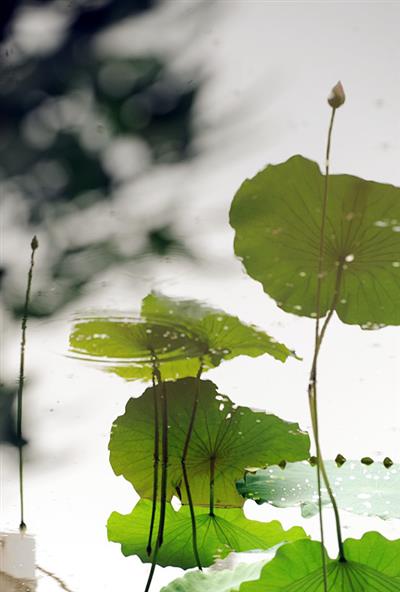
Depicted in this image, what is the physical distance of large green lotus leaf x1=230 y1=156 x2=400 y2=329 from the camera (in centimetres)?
38

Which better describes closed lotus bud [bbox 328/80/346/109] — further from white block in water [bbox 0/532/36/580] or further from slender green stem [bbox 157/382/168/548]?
white block in water [bbox 0/532/36/580]

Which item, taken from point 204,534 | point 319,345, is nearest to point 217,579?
point 204,534

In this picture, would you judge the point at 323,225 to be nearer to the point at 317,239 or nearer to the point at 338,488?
the point at 317,239

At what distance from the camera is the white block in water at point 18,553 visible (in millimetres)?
455

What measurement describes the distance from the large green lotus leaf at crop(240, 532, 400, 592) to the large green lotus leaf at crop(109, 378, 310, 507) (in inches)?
2.6

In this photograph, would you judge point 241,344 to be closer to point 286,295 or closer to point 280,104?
point 286,295

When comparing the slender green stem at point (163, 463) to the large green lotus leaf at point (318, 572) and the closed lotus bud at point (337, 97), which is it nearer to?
the large green lotus leaf at point (318, 572)

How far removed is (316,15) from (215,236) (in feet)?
0.46

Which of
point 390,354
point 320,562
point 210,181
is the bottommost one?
point 320,562

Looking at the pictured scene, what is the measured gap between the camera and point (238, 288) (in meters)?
0.41

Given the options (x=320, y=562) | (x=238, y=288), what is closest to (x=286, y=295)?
(x=238, y=288)

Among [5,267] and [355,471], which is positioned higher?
[5,267]

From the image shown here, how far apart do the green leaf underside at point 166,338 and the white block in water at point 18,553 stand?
13cm

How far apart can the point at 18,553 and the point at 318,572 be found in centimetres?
20
